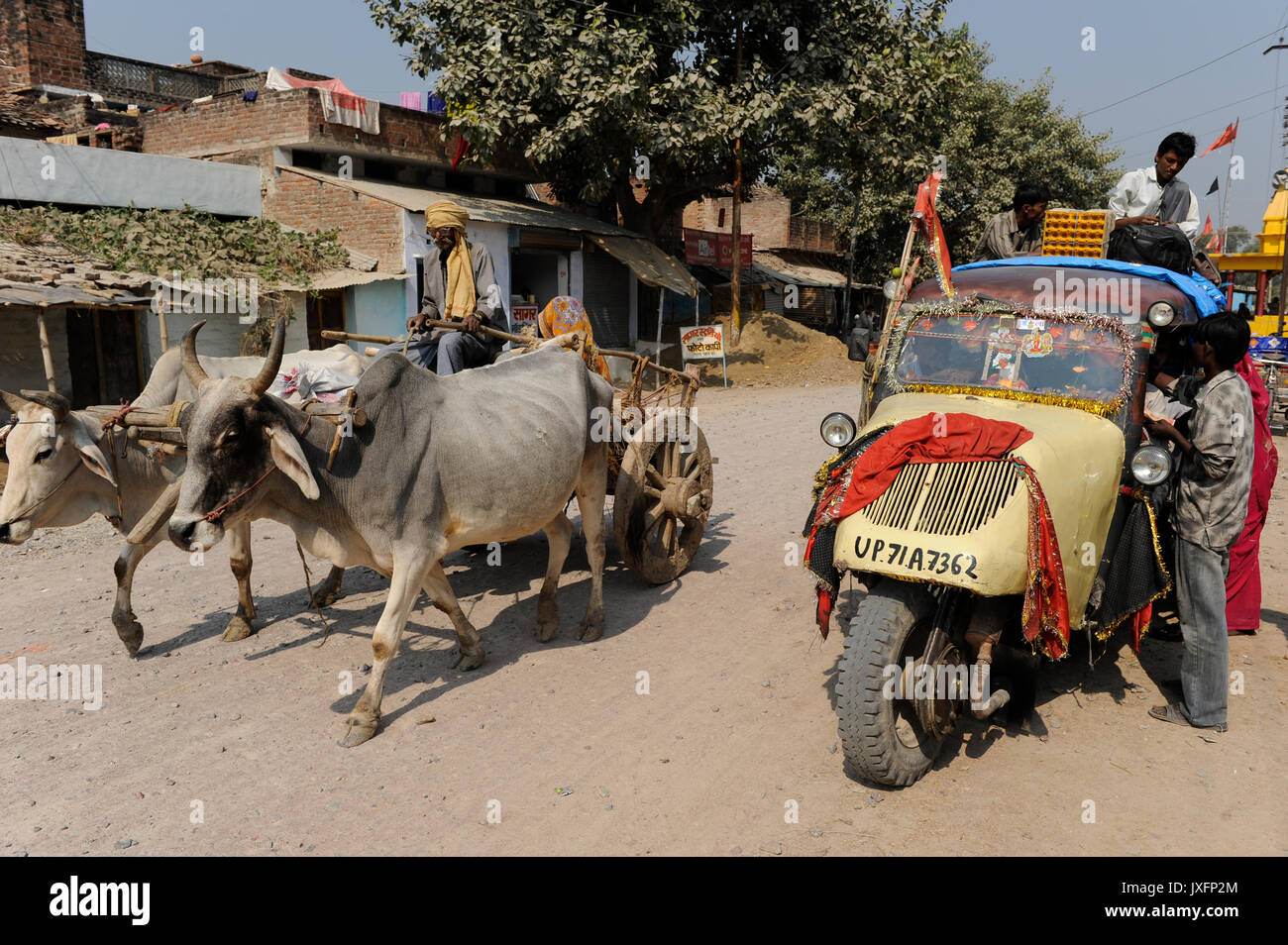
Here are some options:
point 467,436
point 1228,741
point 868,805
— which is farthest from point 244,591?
point 1228,741

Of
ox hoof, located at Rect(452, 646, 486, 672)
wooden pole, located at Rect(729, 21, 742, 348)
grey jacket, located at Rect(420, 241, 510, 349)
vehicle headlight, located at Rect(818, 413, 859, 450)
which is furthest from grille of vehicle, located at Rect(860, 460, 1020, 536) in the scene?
wooden pole, located at Rect(729, 21, 742, 348)

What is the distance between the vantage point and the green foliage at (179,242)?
14914 millimetres

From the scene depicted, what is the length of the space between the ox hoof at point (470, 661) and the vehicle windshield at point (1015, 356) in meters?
3.01

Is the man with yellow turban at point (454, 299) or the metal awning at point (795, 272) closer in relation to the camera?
the man with yellow turban at point (454, 299)

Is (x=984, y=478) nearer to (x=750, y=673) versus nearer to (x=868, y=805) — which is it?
(x=868, y=805)

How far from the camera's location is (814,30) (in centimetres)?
1902

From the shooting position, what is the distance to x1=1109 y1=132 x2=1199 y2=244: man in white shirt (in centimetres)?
691

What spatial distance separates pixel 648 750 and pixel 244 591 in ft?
10.1

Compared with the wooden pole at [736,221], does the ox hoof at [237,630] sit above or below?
below

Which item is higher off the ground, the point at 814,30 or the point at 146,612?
the point at 814,30

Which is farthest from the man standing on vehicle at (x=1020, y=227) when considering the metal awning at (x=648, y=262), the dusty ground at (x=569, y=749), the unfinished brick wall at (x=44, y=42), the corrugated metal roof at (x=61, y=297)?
the unfinished brick wall at (x=44, y=42)

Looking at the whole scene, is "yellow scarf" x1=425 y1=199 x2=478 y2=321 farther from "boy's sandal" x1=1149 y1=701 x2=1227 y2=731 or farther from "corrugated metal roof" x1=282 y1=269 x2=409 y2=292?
"corrugated metal roof" x1=282 y1=269 x2=409 y2=292

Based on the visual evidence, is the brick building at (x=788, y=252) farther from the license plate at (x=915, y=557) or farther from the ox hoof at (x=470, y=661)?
the license plate at (x=915, y=557)

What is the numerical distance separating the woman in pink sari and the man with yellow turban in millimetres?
4893
